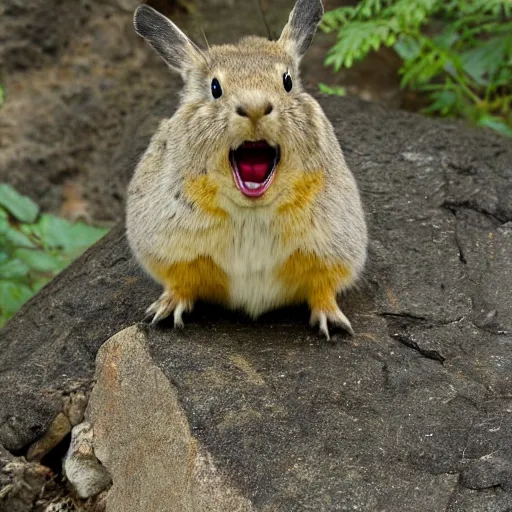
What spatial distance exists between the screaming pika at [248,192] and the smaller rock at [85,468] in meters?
0.69

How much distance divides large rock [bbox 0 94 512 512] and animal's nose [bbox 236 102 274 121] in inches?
44.8

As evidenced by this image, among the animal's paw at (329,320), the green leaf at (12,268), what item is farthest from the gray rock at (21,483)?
the green leaf at (12,268)

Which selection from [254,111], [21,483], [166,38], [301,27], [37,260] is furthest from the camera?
[37,260]

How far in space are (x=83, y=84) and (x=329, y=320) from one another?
196 inches

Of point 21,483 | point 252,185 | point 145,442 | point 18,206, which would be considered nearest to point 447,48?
point 18,206

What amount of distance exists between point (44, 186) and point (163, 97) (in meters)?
1.37

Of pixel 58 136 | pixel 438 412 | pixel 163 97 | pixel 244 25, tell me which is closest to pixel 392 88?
pixel 244 25

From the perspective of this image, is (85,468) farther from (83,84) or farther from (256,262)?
(83,84)

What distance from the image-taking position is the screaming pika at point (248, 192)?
4273 mm

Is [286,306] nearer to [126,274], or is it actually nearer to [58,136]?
[126,274]

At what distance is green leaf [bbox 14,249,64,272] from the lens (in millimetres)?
6109

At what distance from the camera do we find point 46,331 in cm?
545

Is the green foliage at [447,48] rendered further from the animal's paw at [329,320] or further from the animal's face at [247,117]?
the animal's paw at [329,320]

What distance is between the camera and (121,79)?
895cm
